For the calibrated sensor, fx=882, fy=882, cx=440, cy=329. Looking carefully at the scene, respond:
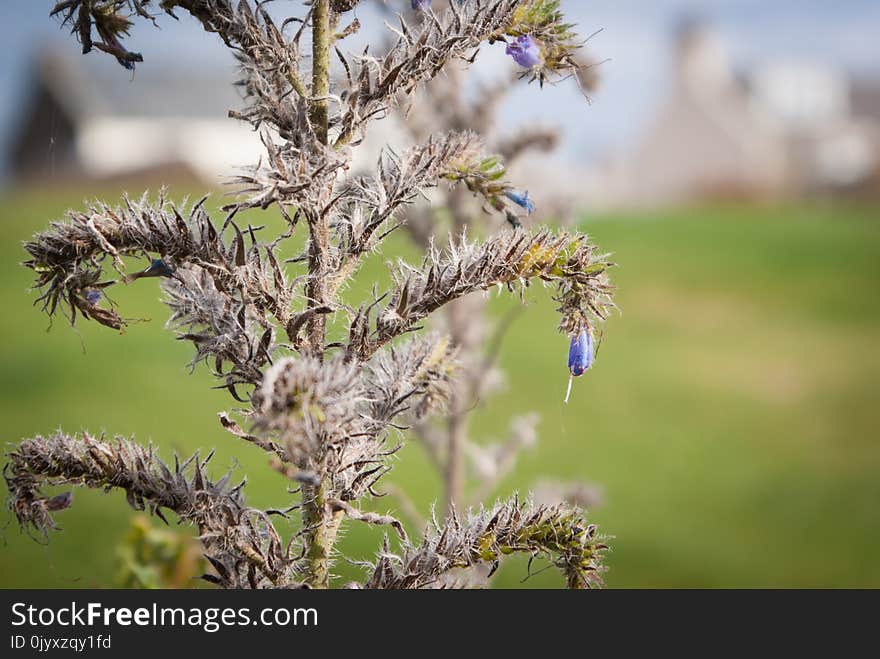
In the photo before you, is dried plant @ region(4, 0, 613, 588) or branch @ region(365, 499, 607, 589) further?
branch @ region(365, 499, 607, 589)

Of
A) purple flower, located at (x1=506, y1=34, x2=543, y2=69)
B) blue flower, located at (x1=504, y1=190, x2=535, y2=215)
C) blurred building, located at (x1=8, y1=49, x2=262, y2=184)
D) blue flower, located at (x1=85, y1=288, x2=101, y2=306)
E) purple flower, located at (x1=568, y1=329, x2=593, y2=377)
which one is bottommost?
purple flower, located at (x1=568, y1=329, x2=593, y2=377)

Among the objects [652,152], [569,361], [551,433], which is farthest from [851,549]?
[652,152]

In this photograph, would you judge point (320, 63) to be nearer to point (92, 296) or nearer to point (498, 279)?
point (498, 279)

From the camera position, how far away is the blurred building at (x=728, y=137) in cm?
6481

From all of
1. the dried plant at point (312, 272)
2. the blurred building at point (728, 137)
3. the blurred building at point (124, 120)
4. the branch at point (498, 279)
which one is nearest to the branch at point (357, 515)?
the dried plant at point (312, 272)

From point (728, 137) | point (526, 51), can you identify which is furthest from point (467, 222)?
point (728, 137)

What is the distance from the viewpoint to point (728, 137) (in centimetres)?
6556

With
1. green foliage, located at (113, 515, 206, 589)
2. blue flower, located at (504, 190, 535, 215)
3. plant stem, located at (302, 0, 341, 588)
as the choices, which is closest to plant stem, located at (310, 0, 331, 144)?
plant stem, located at (302, 0, 341, 588)

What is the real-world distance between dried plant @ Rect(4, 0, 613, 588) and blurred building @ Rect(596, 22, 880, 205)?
5914cm

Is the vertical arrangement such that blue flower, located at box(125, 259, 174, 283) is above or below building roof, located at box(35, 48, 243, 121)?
below

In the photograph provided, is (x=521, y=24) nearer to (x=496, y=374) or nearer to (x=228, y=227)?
(x=228, y=227)

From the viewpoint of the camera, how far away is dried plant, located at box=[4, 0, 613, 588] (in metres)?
2.39

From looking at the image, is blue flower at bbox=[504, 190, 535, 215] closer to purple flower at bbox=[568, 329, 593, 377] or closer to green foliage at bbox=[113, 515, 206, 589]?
purple flower at bbox=[568, 329, 593, 377]

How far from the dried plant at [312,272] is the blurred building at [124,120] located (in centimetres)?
3070
